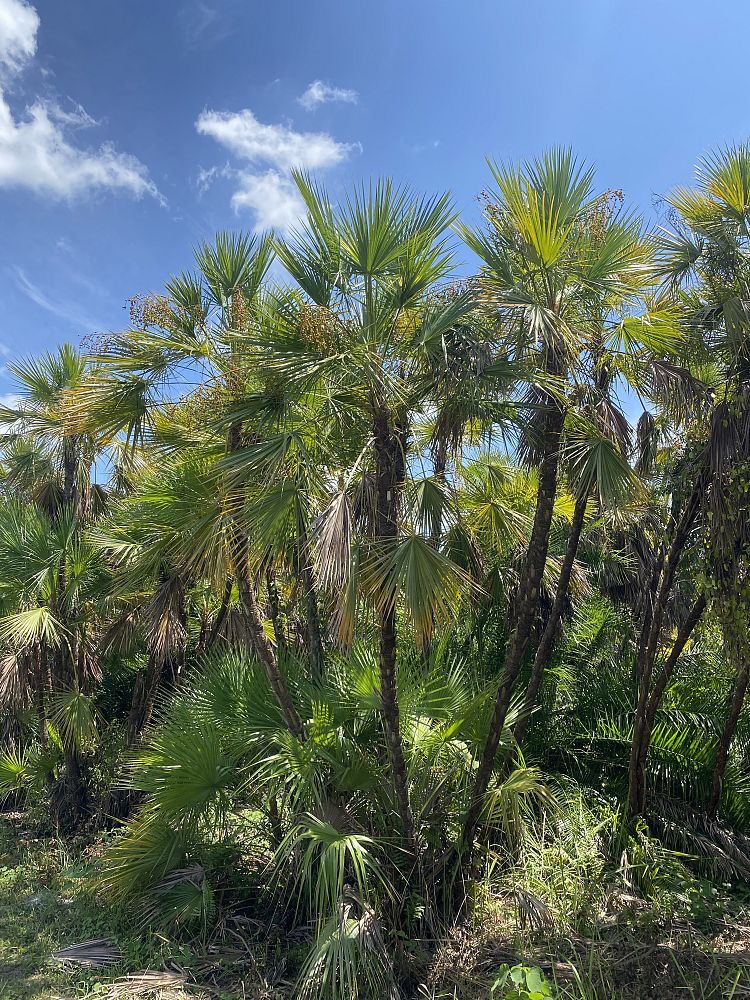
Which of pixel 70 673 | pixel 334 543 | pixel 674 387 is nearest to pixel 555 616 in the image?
→ pixel 674 387

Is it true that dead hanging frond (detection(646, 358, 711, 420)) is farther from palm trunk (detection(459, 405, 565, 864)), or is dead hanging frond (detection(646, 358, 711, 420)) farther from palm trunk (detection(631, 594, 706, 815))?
palm trunk (detection(631, 594, 706, 815))

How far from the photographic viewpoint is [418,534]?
176 inches

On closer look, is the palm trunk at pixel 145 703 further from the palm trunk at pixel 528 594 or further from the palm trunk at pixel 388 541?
the palm trunk at pixel 528 594

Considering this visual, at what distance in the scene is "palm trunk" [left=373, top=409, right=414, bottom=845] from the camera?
470 cm

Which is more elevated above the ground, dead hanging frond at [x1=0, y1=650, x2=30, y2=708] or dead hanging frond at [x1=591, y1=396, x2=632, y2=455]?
dead hanging frond at [x1=591, y1=396, x2=632, y2=455]

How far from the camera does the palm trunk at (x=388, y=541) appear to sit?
185 inches

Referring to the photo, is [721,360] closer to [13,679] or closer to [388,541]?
[388,541]

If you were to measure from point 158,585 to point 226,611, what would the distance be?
3.06ft

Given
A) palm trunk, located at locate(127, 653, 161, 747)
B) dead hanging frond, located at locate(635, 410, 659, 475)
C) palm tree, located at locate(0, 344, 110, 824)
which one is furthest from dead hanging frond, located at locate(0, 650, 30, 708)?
dead hanging frond, located at locate(635, 410, 659, 475)

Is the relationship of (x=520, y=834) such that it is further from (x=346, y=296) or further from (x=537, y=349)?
(x=346, y=296)

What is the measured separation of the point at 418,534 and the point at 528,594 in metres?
1.15

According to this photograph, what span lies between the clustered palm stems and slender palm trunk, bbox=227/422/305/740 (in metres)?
0.03

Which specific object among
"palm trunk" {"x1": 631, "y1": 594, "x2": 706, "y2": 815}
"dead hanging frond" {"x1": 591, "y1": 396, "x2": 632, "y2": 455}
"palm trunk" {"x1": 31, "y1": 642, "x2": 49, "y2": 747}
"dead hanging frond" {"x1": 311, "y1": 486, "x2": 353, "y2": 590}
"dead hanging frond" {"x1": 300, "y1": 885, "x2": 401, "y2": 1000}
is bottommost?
"dead hanging frond" {"x1": 300, "y1": 885, "x2": 401, "y2": 1000}

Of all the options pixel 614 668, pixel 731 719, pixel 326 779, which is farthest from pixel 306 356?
pixel 614 668
